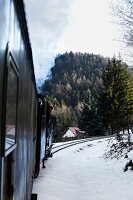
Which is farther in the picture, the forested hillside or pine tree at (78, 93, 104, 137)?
the forested hillside

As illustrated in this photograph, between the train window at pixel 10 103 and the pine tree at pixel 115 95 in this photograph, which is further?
the pine tree at pixel 115 95

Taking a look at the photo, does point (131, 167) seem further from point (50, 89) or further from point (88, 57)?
point (88, 57)

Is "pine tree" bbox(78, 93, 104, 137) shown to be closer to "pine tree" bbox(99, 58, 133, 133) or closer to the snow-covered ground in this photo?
"pine tree" bbox(99, 58, 133, 133)

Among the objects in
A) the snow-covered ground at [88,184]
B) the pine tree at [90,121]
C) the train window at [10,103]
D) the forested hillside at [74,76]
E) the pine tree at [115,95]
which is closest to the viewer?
the train window at [10,103]

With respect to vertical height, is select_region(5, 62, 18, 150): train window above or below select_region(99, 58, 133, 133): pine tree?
below

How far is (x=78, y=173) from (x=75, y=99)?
5315 inches

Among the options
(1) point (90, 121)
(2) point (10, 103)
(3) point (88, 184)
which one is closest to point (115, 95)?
(1) point (90, 121)

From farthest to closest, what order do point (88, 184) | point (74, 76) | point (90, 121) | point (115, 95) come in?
point (74, 76) → point (115, 95) → point (90, 121) → point (88, 184)

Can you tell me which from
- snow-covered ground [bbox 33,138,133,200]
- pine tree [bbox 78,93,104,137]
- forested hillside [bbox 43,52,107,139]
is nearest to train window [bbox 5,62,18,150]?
snow-covered ground [bbox 33,138,133,200]

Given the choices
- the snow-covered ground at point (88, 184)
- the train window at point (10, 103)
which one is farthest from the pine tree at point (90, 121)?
the train window at point (10, 103)


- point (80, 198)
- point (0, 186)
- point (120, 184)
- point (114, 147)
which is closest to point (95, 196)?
point (80, 198)

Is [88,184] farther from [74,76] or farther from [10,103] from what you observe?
[74,76]

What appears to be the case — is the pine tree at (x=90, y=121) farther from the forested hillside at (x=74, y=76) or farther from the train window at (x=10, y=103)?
the forested hillside at (x=74, y=76)

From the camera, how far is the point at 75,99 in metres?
Result: 154
